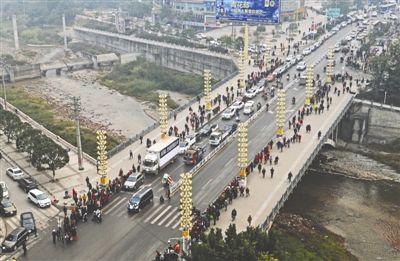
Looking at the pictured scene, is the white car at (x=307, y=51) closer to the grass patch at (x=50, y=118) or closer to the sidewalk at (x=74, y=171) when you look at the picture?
the grass patch at (x=50, y=118)

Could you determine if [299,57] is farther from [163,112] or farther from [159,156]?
[159,156]

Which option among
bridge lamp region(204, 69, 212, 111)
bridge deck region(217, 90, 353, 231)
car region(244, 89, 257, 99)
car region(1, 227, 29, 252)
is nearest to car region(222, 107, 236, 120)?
bridge lamp region(204, 69, 212, 111)

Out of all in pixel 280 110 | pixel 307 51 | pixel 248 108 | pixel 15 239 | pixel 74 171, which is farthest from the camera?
pixel 307 51

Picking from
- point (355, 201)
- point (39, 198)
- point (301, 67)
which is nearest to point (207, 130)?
point (355, 201)

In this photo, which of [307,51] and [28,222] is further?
Answer: [307,51]

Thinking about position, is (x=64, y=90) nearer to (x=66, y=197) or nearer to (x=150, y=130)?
(x=150, y=130)

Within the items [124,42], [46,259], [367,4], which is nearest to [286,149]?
[46,259]

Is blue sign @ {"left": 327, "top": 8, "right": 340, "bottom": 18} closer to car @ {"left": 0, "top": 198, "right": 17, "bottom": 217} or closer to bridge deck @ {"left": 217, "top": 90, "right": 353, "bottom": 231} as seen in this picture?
bridge deck @ {"left": 217, "top": 90, "right": 353, "bottom": 231}
